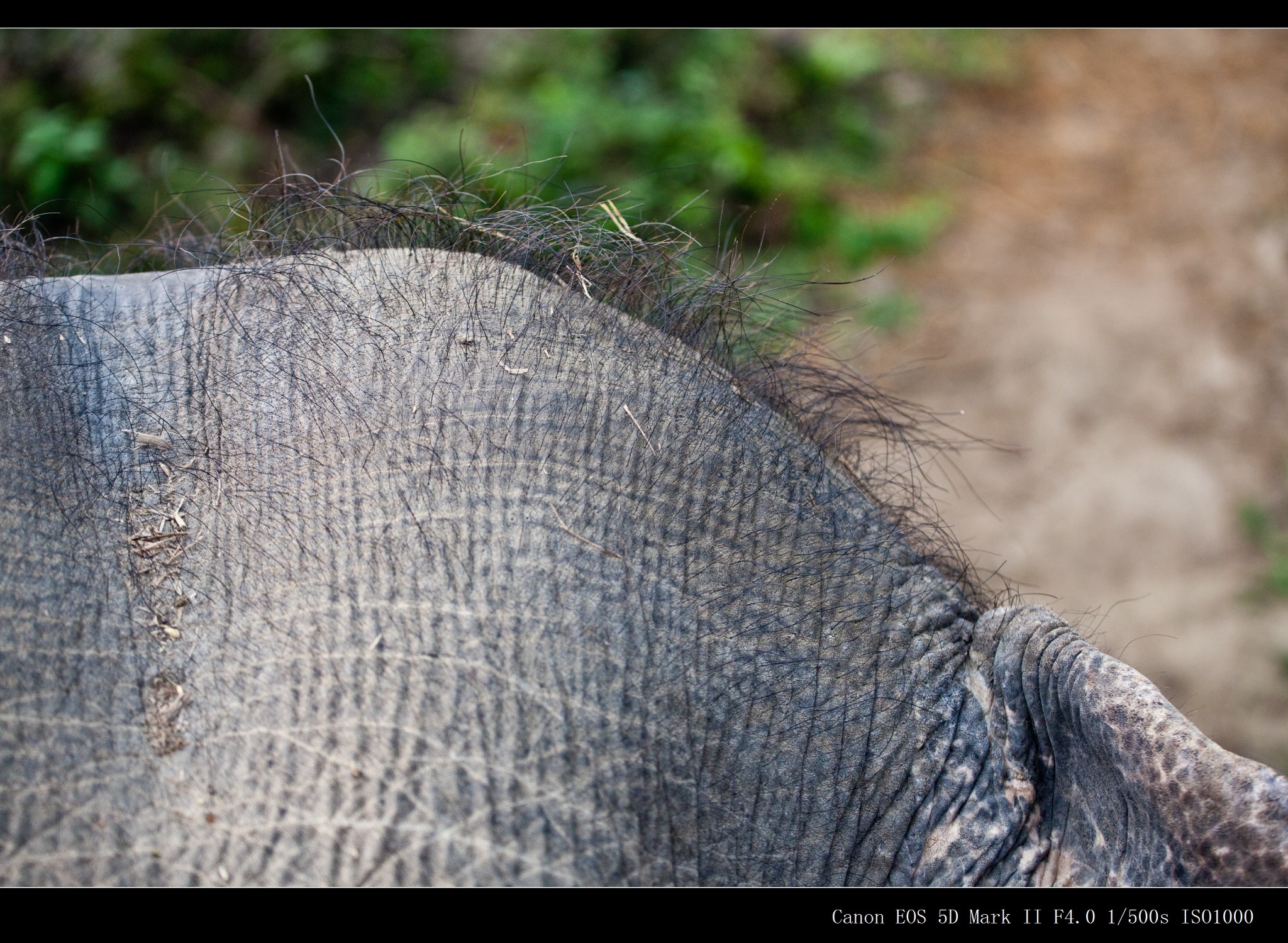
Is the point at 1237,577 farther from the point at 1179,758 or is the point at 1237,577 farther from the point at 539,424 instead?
the point at 539,424

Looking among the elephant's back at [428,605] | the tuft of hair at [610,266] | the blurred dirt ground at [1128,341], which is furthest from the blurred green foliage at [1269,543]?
the elephant's back at [428,605]

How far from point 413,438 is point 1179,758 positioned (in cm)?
118

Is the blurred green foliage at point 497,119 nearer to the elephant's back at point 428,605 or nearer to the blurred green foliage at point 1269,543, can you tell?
the blurred green foliage at point 1269,543

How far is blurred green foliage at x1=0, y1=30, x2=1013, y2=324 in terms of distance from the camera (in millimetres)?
4711

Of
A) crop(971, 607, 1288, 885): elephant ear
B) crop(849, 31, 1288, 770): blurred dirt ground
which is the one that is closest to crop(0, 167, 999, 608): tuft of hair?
crop(971, 607, 1288, 885): elephant ear

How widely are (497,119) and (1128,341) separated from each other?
10.8 ft

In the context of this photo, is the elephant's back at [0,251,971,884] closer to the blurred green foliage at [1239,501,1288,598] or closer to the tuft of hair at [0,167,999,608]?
the tuft of hair at [0,167,999,608]

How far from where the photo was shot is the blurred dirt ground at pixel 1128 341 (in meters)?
3.88

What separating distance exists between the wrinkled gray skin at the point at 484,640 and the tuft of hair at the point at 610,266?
8 cm

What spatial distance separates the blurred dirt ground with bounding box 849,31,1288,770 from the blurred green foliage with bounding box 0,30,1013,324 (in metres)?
0.41

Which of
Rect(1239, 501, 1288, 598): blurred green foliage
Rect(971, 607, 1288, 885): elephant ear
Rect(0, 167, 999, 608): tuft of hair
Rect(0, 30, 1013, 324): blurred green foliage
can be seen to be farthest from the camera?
Answer: Rect(0, 30, 1013, 324): blurred green foliage

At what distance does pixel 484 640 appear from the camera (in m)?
1.38

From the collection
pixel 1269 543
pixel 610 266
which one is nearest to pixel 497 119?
pixel 610 266

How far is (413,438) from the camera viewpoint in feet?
4.77
